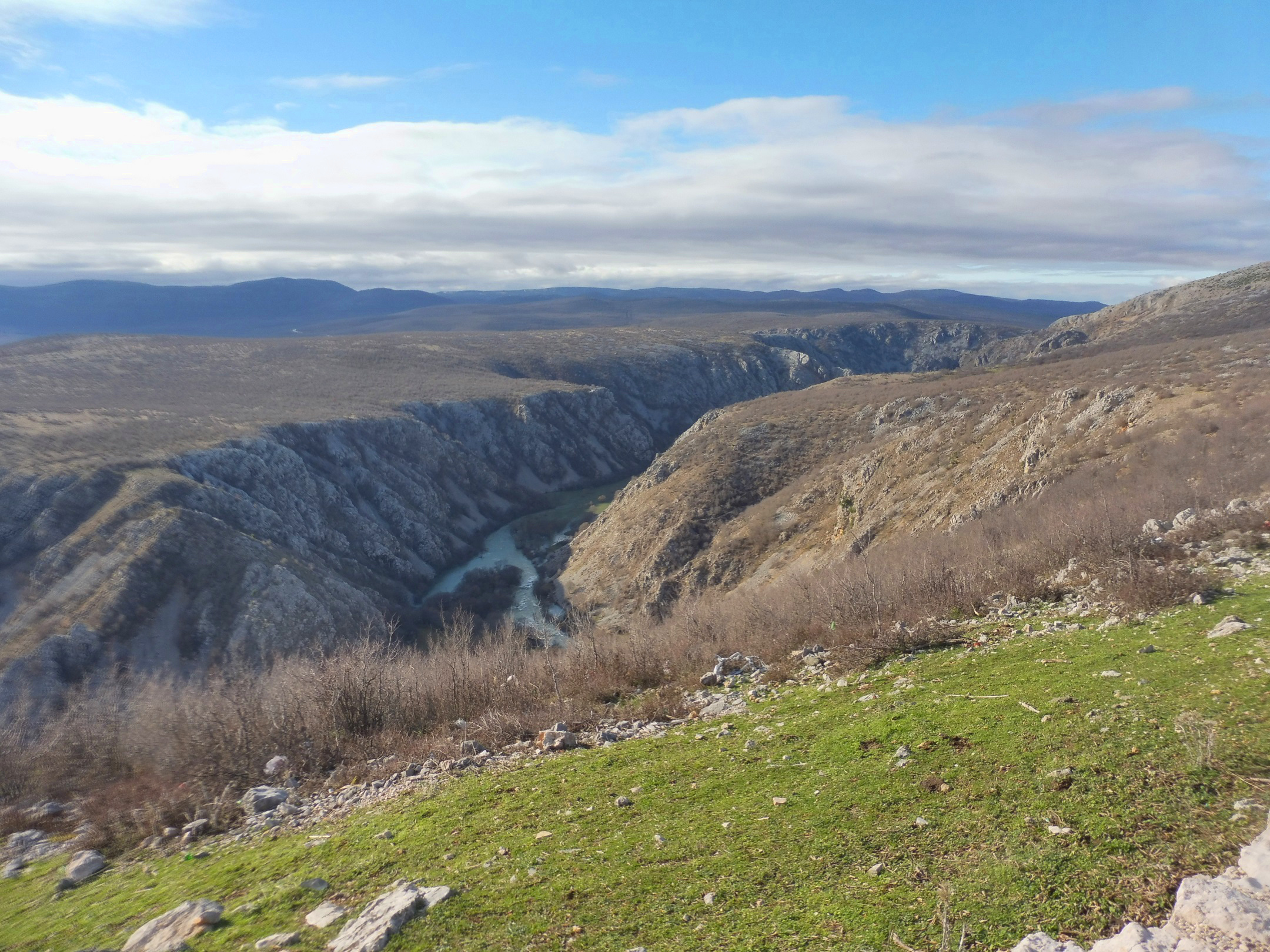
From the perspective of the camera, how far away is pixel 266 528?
57.6 metres

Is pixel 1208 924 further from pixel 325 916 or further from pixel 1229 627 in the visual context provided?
pixel 325 916

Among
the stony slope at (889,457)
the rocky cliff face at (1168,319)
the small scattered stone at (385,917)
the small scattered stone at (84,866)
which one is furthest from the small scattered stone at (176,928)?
the rocky cliff face at (1168,319)

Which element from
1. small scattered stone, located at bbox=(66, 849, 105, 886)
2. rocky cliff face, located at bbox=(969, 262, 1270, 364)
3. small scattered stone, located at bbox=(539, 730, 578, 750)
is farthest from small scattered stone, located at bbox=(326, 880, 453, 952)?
rocky cliff face, located at bbox=(969, 262, 1270, 364)

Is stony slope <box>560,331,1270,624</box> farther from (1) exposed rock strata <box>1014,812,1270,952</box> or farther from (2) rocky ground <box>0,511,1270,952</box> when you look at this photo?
(1) exposed rock strata <box>1014,812,1270,952</box>

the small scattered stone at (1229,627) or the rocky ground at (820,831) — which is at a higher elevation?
the small scattered stone at (1229,627)

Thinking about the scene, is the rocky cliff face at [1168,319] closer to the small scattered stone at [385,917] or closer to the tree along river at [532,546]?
the tree along river at [532,546]

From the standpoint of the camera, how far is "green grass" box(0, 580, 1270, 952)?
5566 millimetres

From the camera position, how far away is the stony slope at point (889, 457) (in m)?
30.7

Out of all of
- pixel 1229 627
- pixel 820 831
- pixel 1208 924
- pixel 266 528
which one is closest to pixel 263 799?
pixel 820 831

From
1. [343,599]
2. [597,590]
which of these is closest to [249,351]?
[343,599]

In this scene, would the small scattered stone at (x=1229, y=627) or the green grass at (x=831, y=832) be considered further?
the small scattered stone at (x=1229, y=627)

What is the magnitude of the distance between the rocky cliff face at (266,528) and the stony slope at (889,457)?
19832 millimetres

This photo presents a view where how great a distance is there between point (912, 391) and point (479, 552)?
4708 cm

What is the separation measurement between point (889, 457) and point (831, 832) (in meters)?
42.6
